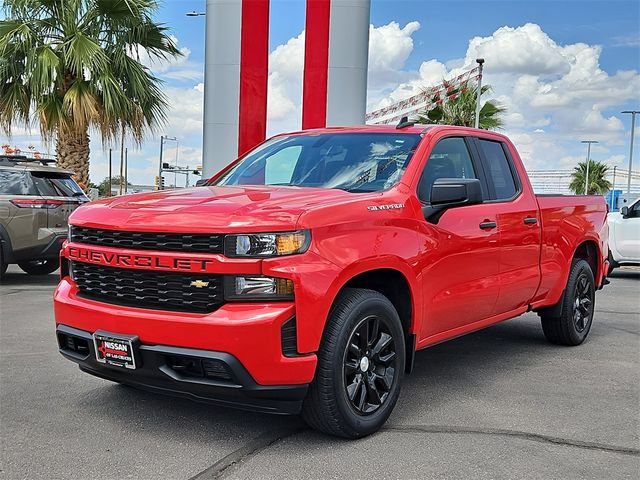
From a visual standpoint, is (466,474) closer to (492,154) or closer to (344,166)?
(344,166)

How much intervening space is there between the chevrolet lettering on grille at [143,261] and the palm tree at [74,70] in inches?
436

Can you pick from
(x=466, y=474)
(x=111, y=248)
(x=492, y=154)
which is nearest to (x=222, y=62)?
(x=492, y=154)

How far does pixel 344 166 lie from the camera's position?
15.8ft

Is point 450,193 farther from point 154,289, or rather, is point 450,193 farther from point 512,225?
point 154,289

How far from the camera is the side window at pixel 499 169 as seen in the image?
5543 millimetres

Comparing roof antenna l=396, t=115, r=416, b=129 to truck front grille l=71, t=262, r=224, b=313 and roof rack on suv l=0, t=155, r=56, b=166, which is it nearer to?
truck front grille l=71, t=262, r=224, b=313

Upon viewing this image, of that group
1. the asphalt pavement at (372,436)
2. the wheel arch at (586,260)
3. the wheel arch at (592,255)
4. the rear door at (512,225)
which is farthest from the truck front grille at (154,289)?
the wheel arch at (592,255)

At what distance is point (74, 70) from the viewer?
14516 mm

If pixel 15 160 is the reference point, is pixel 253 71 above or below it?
above

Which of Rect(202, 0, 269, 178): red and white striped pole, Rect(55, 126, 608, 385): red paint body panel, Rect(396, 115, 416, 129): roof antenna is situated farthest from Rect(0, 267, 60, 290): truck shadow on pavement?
Rect(396, 115, 416, 129): roof antenna

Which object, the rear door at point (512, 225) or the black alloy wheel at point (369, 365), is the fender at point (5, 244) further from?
the black alloy wheel at point (369, 365)

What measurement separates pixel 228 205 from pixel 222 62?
29.8ft

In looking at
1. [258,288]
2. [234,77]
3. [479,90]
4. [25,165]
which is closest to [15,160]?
[25,165]

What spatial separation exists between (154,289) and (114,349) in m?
0.39
